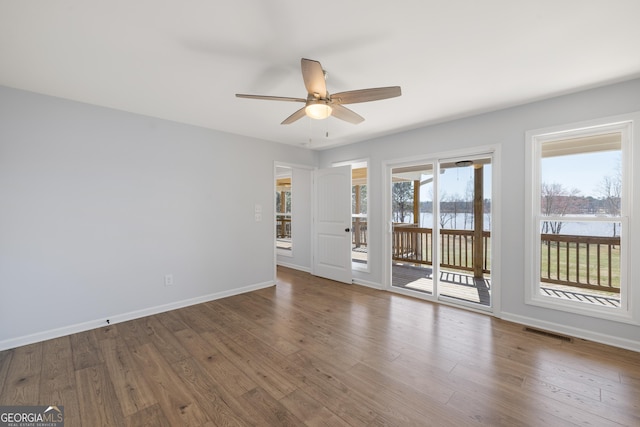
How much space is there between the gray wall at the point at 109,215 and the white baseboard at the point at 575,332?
12.2 feet

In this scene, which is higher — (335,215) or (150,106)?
(150,106)

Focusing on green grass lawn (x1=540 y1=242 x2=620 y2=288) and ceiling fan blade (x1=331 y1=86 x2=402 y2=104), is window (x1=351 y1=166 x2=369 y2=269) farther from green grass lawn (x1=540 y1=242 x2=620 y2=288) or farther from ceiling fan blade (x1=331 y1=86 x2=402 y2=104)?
ceiling fan blade (x1=331 y1=86 x2=402 y2=104)

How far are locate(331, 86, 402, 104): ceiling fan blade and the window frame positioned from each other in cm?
207

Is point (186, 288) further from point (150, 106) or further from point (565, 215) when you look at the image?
point (565, 215)

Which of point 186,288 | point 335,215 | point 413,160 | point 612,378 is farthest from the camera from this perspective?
point 335,215

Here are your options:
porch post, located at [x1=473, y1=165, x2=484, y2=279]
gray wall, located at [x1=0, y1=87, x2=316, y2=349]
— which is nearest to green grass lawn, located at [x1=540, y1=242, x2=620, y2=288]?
porch post, located at [x1=473, y1=165, x2=484, y2=279]

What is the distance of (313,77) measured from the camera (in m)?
1.86

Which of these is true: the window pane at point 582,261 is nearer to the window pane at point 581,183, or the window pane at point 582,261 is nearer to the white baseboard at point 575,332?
the window pane at point 581,183

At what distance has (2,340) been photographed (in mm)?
2506

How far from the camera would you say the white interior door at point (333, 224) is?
4742 millimetres

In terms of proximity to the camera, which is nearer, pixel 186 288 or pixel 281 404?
pixel 281 404

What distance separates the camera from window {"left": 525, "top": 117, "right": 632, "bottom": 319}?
261cm

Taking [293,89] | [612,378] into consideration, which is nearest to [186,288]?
[293,89]

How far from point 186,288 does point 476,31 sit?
419 cm
